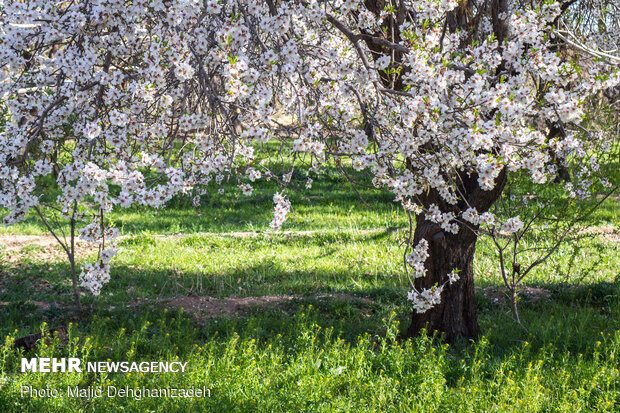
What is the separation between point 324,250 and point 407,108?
5028 mm

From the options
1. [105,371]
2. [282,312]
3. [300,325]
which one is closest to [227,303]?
[282,312]

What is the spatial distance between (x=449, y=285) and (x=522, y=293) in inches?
70.3

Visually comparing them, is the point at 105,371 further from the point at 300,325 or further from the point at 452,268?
the point at 452,268

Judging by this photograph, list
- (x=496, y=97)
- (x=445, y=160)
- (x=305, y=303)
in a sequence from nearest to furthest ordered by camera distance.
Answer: (x=496, y=97)
(x=445, y=160)
(x=305, y=303)

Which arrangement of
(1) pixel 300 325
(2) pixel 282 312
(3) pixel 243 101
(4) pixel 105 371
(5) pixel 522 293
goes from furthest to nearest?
(5) pixel 522 293
(2) pixel 282 312
(1) pixel 300 325
(4) pixel 105 371
(3) pixel 243 101

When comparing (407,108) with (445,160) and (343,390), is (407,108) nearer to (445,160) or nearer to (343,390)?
(445,160)

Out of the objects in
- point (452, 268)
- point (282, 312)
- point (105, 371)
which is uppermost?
point (452, 268)

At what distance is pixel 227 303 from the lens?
5859 millimetres

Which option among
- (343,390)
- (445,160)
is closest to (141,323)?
(343,390)

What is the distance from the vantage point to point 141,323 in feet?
17.2

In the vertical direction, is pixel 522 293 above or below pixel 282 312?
above

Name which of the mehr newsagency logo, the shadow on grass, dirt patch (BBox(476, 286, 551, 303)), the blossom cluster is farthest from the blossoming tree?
dirt patch (BBox(476, 286, 551, 303))

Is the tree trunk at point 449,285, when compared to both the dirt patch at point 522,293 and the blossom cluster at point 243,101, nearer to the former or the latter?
the blossom cluster at point 243,101

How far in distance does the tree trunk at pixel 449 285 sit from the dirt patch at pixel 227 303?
46.0 inches
